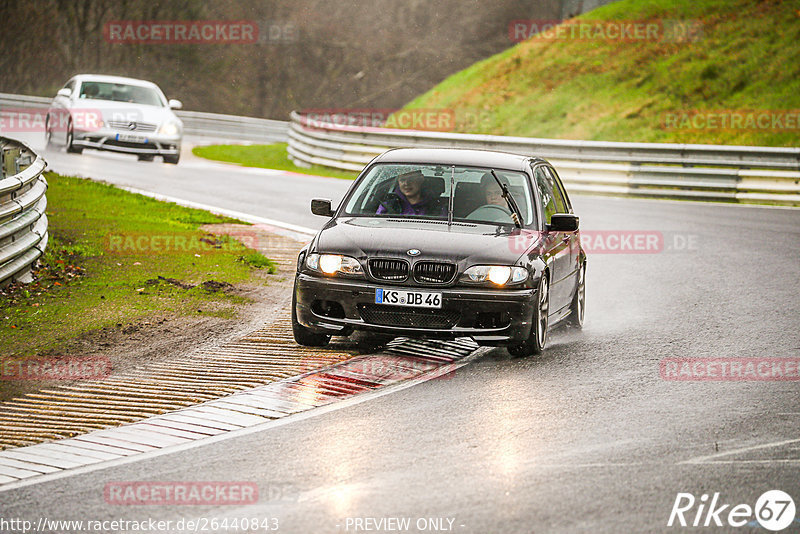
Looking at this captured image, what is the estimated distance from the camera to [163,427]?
7039mm

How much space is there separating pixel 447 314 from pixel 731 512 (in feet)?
12.0

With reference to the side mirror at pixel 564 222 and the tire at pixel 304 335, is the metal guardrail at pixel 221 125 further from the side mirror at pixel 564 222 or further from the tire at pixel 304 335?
the tire at pixel 304 335

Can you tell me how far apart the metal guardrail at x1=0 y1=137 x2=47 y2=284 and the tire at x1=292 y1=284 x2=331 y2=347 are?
116 inches

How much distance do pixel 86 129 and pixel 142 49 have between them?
135 feet

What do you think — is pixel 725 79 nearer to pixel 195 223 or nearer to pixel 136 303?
pixel 195 223

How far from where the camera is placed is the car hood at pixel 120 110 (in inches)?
974

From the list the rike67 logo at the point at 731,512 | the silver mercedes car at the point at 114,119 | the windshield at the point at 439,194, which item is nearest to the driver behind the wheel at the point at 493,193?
the windshield at the point at 439,194

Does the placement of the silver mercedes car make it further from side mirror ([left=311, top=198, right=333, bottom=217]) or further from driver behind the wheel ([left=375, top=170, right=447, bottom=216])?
driver behind the wheel ([left=375, top=170, right=447, bottom=216])

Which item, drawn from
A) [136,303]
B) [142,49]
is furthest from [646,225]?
[142,49]

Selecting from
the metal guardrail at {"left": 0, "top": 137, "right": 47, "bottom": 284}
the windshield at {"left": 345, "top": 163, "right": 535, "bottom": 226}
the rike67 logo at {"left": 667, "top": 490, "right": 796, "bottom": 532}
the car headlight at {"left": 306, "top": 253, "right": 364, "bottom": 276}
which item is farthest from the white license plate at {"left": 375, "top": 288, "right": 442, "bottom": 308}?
the metal guardrail at {"left": 0, "top": 137, "right": 47, "bottom": 284}

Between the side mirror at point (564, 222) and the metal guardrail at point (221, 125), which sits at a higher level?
the side mirror at point (564, 222)

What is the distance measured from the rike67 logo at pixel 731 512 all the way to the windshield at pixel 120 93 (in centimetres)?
2161

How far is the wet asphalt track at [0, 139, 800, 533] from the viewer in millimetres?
5523

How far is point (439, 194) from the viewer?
32.8ft
